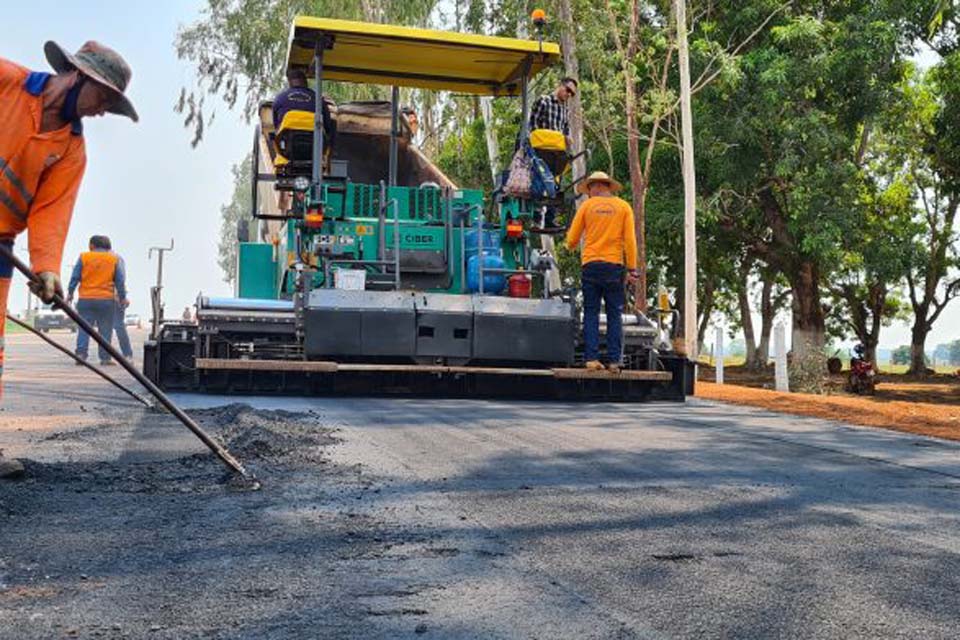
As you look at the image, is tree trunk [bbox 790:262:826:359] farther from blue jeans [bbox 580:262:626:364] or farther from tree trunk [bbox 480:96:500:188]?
blue jeans [bbox 580:262:626:364]

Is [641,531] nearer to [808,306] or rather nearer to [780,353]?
[780,353]

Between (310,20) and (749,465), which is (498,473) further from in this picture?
(310,20)

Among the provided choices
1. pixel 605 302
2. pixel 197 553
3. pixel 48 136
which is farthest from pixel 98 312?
pixel 197 553

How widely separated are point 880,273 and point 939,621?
896 inches

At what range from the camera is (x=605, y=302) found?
416 inches

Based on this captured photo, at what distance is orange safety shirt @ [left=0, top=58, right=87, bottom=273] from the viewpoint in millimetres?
4871

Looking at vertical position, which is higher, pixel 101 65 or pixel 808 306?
pixel 808 306

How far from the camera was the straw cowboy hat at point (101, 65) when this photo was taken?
15.9 feet

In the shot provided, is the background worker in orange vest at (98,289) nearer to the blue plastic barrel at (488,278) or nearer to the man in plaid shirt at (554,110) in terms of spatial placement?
the blue plastic barrel at (488,278)

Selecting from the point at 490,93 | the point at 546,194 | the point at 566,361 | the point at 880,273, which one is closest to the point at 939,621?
the point at 566,361

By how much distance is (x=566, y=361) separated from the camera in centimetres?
1045

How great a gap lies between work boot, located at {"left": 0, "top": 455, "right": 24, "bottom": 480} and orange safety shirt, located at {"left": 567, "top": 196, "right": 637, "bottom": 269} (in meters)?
6.32

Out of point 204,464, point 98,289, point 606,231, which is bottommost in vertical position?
point 204,464

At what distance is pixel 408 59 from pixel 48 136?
6306 mm
